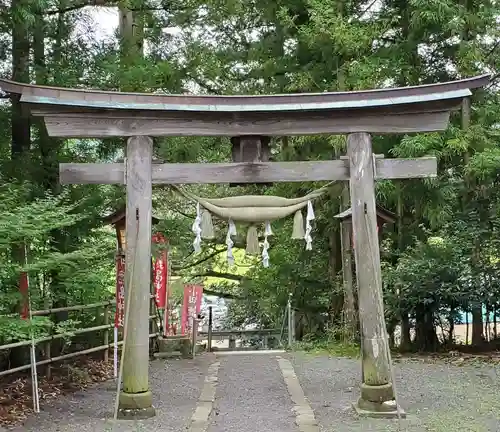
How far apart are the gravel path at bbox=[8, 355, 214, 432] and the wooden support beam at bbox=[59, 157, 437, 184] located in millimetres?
2774

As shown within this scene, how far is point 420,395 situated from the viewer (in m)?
7.73

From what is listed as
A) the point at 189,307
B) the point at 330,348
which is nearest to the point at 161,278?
the point at 189,307

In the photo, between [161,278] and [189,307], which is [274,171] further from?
[189,307]

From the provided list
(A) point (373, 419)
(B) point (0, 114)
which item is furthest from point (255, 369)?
(B) point (0, 114)

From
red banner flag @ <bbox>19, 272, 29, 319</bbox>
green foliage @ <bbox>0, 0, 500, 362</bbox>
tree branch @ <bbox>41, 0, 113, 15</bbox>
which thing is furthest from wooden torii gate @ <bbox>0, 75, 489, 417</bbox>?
tree branch @ <bbox>41, 0, 113, 15</bbox>

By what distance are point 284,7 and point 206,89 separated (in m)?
2.92

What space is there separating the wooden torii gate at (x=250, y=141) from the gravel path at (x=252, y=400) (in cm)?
92

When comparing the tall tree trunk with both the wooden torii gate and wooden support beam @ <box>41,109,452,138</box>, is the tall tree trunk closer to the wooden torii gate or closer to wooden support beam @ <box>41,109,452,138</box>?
the wooden torii gate

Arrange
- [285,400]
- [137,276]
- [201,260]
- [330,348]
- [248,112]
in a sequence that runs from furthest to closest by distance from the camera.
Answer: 1. [201,260]
2. [330,348]
3. [285,400]
4. [248,112]
5. [137,276]

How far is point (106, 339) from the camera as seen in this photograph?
403 inches

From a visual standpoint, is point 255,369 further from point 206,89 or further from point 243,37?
point 243,37

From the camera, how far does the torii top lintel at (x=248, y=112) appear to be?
6.91 m

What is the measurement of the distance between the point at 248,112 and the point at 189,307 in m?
7.43

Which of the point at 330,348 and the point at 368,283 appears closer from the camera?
the point at 368,283
